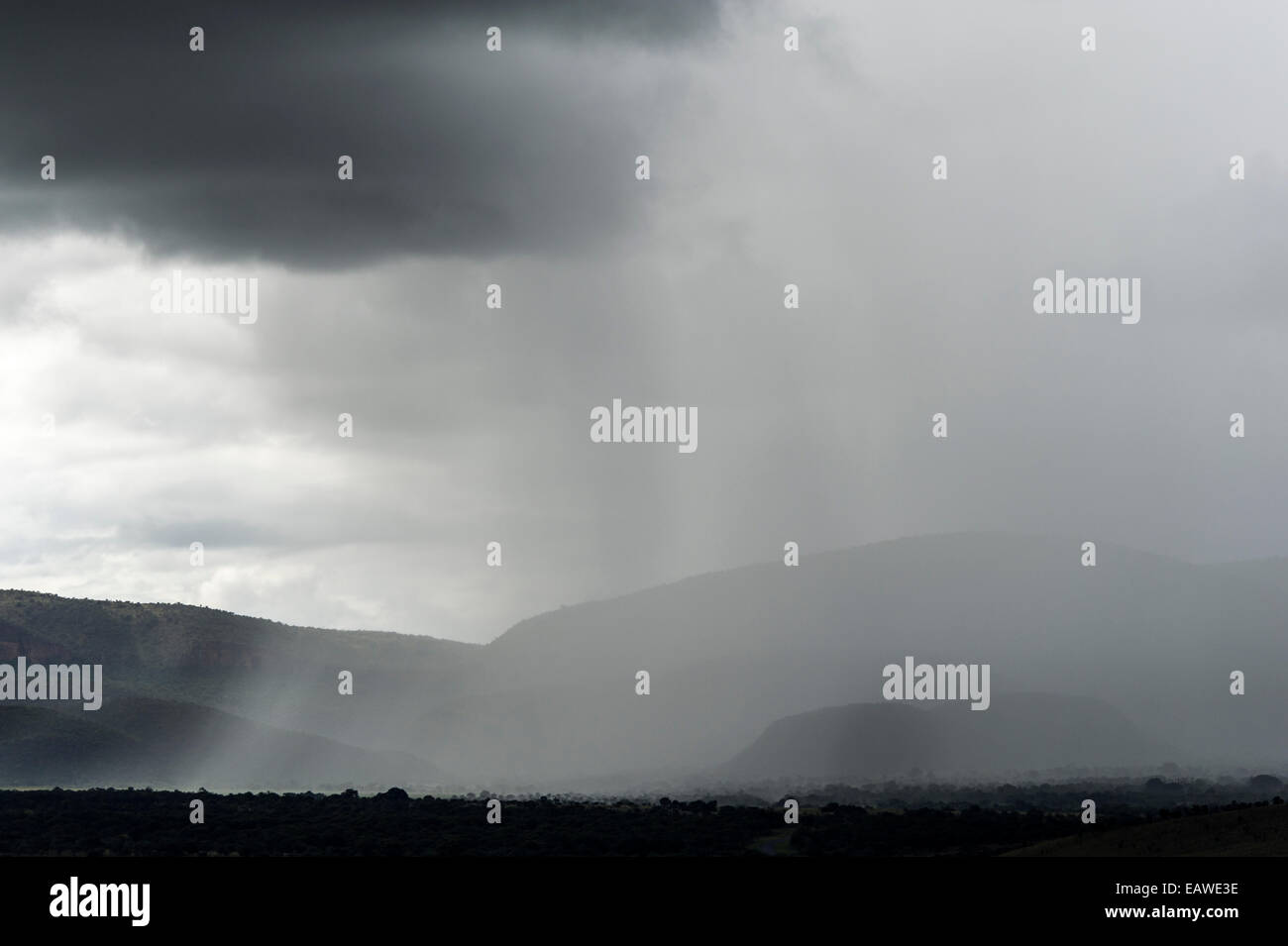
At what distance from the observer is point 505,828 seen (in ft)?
414

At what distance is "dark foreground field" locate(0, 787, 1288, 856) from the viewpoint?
109875 mm

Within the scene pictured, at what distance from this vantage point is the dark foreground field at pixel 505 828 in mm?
109875

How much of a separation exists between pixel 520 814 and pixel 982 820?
4561cm
